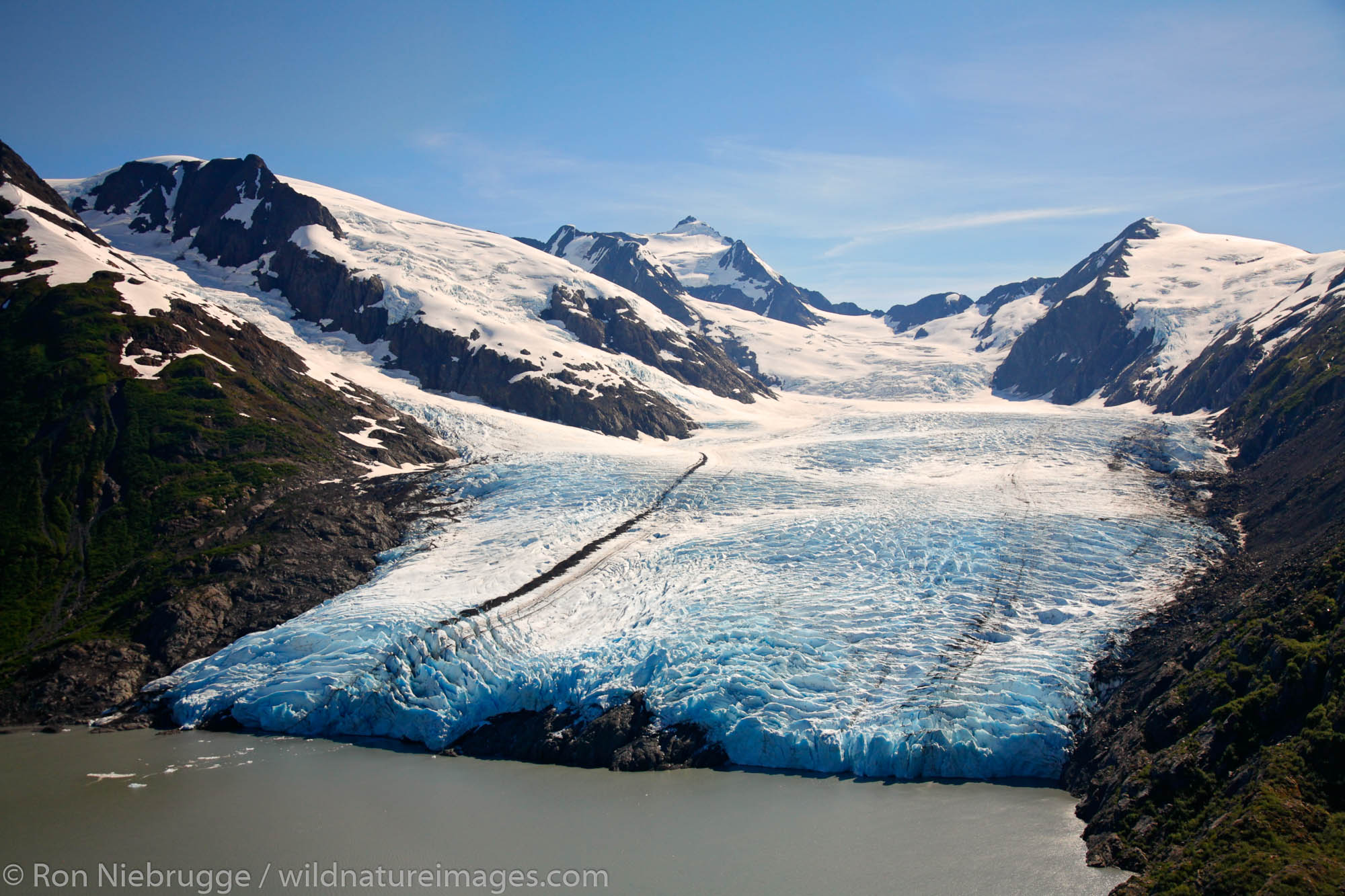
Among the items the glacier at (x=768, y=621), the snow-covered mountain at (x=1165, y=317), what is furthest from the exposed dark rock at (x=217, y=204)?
the snow-covered mountain at (x=1165, y=317)

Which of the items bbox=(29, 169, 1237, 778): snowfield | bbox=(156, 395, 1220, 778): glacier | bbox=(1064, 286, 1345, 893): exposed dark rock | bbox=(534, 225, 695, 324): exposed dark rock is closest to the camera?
bbox=(1064, 286, 1345, 893): exposed dark rock

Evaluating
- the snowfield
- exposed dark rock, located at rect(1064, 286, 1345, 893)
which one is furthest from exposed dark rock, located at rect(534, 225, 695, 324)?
exposed dark rock, located at rect(1064, 286, 1345, 893)

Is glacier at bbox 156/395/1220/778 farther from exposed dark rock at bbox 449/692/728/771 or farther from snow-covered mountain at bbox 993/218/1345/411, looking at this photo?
snow-covered mountain at bbox 993/218/1345/411

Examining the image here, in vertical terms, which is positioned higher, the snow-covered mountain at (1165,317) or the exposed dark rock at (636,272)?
the exposed dark rock at (636,272)

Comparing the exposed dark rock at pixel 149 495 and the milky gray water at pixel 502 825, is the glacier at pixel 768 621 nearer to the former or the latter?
the milky gray water at pixel 502 825

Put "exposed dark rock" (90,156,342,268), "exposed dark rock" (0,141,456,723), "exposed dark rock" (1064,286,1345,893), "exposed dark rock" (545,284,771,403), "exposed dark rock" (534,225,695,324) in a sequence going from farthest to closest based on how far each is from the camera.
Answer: "exposed dark rock" (534,225,695,324), "exposed dark rock" (545,284,771,403), "exposed dark rock" (90,156,342,268), "exposed dark rock" (0,141,456,723), "exposed dark rock" (1064,286,1345,893)

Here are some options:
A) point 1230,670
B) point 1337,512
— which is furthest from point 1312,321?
point 1230,670

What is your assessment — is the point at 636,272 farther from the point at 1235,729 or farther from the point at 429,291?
the point at 1235,729
